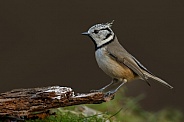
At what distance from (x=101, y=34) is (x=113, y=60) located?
297 mm

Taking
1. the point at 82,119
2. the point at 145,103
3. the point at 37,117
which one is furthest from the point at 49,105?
the point at 145,103

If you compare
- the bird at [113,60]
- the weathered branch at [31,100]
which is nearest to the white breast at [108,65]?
the bird at [113,60]

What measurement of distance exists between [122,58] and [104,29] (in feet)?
1.12

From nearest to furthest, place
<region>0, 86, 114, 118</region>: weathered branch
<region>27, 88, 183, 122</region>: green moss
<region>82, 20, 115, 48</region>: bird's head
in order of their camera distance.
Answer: <region>0, 86, 114, 118</region>: weathered branch, <region>27, 88, 183, 122</region>: green moss, <region>82, 20, 115, 48</region>: bird's head

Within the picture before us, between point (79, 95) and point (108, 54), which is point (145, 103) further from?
point (79, 95)

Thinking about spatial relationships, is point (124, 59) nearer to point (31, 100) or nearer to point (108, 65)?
point (108, 65)

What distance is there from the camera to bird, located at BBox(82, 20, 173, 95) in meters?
5.07

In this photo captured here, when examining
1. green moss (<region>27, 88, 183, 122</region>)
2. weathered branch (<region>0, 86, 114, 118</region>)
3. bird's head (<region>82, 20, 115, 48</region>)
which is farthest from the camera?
bird's head (<region>82, 20, 115, 48</region>)

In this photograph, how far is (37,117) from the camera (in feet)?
13.4

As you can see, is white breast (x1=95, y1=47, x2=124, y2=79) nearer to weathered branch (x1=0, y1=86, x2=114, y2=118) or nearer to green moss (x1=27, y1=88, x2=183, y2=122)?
green moss (x1=27, y1=88, x2=183, y2=122)

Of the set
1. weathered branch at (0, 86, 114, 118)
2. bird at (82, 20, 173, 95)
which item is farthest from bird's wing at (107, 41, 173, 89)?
weathered branch at (0, 86, 114, 118)

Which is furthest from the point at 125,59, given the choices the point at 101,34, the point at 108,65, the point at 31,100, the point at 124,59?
the point at 31,100

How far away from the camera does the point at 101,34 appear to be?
525 cm

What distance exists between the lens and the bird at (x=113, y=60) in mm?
5074
